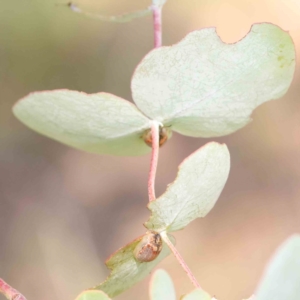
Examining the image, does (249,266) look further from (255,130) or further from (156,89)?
(156,89)

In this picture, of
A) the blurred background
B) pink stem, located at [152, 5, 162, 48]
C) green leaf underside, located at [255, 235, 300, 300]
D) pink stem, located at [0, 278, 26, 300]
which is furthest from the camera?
the blurred background

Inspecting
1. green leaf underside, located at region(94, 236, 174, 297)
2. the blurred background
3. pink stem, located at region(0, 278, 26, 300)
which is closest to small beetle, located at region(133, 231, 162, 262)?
green leaf underside, located at region(94, 236, 174, 297)

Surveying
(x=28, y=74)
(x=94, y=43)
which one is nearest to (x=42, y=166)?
(x=28, y=74)

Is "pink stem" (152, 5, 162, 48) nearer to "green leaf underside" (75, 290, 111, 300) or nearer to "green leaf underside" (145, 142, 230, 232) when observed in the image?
"green leaf underside" (145, 142, 230, 232)

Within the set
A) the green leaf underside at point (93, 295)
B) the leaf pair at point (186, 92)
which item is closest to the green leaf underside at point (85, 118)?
the leaf pair at point (186, 92)

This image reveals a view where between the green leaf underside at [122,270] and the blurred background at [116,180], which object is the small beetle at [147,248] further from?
the blurred background at [116,180]

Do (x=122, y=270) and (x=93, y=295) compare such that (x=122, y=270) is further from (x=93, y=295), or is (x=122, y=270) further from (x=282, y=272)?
(x=282, y=272)
